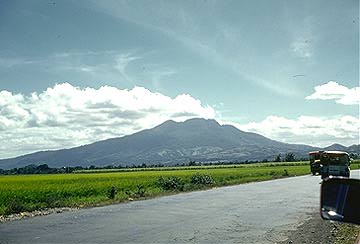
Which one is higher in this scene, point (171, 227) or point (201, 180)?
point (201, 180)

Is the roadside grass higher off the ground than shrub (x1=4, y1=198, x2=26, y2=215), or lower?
→ lower

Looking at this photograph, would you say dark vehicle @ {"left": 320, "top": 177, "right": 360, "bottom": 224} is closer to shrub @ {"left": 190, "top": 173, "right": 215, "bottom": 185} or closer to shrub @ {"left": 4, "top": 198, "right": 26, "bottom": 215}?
shrub @ {"left": 4, "top": 198, "right": 26, "bottom": 215}

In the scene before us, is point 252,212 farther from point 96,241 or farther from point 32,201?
point 32,201

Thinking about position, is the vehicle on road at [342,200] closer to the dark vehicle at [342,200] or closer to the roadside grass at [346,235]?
the dark vehicle at [342,200]

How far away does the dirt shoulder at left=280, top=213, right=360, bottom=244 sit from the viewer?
534 inches

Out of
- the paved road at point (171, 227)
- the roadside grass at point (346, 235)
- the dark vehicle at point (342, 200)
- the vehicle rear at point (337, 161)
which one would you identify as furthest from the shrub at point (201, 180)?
the dark vehicle at point (342, 200)

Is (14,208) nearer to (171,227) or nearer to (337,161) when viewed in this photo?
(171,227)

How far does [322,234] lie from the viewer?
1508 cm

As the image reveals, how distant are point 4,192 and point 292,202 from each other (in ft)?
62.2

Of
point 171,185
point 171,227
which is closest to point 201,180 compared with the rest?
point 171,185

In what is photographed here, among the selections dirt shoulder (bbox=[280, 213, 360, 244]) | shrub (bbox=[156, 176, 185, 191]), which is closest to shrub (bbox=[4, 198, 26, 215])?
dirt shoulder (bbox=[280, 213, 360, 244])

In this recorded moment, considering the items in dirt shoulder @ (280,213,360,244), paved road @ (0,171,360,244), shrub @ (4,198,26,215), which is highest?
shrub @ (4,198,26,215)

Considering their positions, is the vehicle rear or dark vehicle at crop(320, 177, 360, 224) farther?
the vehicle rear

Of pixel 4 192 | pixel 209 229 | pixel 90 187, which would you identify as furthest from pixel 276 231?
pixel 90 187
